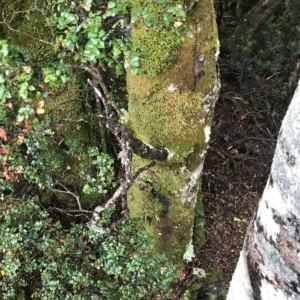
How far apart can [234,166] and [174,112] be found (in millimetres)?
1789

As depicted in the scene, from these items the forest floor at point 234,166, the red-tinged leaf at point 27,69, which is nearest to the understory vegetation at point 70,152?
the red-tinged leaf at point 27,69

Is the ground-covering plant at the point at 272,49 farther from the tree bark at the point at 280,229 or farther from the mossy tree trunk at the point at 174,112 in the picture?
the tree bark at the point at 280,229

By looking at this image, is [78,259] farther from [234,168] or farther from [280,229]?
[234,168]

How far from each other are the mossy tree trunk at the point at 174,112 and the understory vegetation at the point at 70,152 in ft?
0.18

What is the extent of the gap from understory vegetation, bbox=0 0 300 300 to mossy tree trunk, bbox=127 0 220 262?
0.18 feet

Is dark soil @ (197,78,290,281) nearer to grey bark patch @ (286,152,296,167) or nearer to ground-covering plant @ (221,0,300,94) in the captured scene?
ground-covering plant @ (221,0,300,94)

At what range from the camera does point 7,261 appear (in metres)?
1.93

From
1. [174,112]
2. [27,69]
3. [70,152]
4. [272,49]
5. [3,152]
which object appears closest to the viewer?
[27,69]

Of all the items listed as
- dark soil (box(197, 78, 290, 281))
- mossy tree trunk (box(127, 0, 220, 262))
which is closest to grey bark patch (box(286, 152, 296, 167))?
mossy tree trunk (box(127, 0, 220, 262))

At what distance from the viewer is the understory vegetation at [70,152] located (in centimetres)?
107

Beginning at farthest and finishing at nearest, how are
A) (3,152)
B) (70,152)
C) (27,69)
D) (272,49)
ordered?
(272,49) < (70,152) < (3,152) < (27,69)

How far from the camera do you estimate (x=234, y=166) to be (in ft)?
11.6

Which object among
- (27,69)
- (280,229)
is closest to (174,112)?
(27,69)

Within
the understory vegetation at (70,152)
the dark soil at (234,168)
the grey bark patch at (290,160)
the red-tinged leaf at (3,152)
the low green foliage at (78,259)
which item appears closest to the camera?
the grey bark patch at (290,160)
